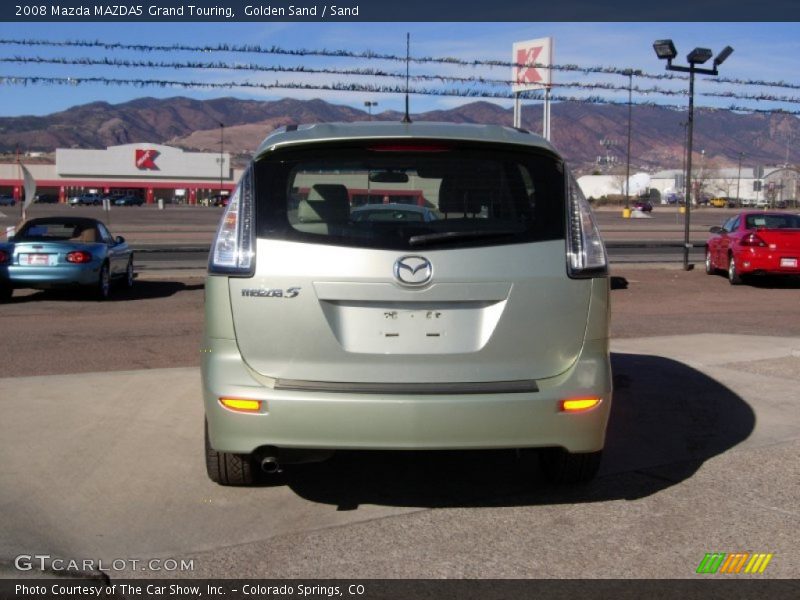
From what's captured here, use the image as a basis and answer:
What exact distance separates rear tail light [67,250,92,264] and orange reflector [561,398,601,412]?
1105 cm

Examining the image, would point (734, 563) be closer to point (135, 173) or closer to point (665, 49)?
point (665, 49)

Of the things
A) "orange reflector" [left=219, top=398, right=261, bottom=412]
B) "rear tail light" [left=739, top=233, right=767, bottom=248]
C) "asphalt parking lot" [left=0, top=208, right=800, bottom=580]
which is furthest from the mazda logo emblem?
"rear tail light" [left=739, top=233, right=767, bottom=248]

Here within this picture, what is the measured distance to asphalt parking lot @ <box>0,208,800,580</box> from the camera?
439cm

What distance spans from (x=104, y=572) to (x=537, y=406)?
2.02 metres

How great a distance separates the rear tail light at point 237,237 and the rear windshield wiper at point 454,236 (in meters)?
0.76

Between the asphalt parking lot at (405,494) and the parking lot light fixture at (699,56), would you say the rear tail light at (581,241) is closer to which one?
the asphalt parking lot at (405,494)

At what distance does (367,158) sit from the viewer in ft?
15.8

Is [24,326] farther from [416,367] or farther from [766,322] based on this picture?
[766,322]

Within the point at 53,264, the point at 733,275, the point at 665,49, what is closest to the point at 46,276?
the point at 53,264

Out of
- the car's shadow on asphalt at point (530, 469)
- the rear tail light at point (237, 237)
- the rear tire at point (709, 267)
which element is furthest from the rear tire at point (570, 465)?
the rear tire at point (709, 267)

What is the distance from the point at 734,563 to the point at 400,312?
1.83 m

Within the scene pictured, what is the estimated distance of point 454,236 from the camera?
4578 mm

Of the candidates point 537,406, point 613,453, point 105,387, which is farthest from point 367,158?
point 105,387

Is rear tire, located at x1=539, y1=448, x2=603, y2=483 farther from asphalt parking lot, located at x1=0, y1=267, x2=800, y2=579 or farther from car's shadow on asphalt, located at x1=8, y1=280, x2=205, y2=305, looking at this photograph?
car's shadow on asphalt, located at x1=8, y1=280, x2=205, y2=305
